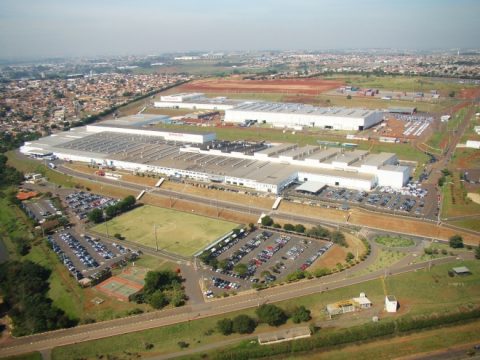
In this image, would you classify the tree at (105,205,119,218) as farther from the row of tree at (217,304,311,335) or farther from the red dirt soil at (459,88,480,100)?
the red dirt soil at (459,88,480,100)

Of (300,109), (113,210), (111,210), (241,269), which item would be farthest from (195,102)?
(241,269)

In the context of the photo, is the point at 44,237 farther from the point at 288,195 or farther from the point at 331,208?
the point at 331,208

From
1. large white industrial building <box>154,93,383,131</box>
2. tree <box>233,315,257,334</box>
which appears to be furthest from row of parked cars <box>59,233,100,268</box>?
large white industrial building <box>154,93,383,131</box>

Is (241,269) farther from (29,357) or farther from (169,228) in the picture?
(29,357)

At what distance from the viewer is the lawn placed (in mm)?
31344

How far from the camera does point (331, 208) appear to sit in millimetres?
37031

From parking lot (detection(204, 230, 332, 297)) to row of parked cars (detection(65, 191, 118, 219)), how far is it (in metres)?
15.5

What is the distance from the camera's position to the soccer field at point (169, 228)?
110ft

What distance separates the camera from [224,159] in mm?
50438

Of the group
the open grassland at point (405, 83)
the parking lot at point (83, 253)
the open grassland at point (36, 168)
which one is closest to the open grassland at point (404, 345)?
the parking lot at point (83, 253)

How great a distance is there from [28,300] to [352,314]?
18796mm

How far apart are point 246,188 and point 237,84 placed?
6587cm

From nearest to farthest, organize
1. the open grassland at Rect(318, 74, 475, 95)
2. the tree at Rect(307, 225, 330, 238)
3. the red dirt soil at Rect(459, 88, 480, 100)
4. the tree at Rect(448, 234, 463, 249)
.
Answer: the tree at Rect(448, 234, 463, 249)
the tree at Rect(307, 225, 330, 238)
the red dirt soil at Rect(459, 88, 480, 100)
the open grassland at Rect(318, 74, 475, 95)

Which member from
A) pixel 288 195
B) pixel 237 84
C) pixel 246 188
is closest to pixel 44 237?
pixel 246 188
